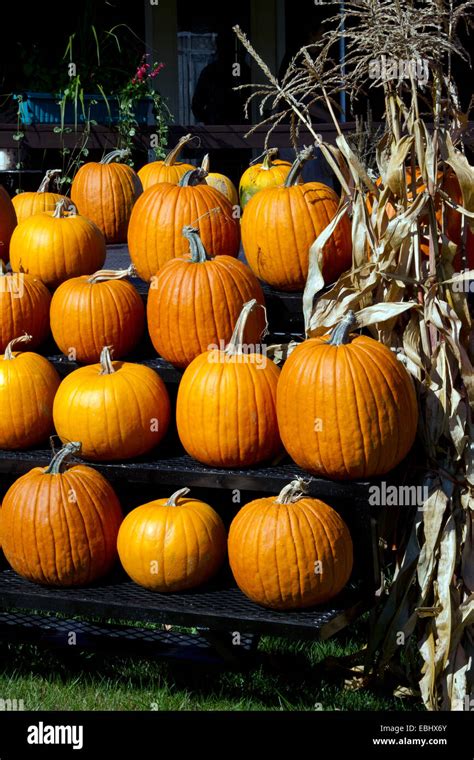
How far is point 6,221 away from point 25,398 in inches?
41.0

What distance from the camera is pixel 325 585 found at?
3.36m

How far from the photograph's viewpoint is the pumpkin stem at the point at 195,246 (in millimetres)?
3816

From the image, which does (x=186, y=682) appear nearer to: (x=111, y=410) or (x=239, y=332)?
(x=111, y=410)

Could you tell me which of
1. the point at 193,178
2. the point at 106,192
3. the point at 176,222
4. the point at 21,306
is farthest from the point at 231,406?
the point at 106,192

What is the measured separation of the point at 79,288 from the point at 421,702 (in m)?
1.74

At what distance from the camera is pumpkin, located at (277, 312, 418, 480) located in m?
3.32

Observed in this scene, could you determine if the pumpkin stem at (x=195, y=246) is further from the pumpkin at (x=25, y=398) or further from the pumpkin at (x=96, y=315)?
the pumpkin at (x=25, y=398)

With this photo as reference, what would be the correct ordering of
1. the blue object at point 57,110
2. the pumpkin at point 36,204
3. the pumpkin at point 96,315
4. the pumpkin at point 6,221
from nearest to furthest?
the pumpkin at point 96,315, the pumpkin at point 6,221, the pumpkin at point 36,204, the blue object at point 57,110

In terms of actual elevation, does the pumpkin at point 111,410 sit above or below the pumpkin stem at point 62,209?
below

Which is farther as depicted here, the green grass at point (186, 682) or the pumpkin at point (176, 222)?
the pumpkin at point (176, 222)

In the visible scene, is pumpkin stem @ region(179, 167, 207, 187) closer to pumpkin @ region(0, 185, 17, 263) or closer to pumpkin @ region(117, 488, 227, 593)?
pumpkin @ region(0, 185, 17, 263)

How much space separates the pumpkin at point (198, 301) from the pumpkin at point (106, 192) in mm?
1096

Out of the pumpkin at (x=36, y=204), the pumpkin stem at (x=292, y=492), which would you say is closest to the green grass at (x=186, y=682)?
the pumpkin stem at (x=292, y=492)

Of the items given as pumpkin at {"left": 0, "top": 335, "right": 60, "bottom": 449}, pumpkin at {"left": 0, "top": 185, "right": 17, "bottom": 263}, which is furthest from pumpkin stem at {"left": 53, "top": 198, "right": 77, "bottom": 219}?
pumpkin at {"left": 0, "top": 335, "right": 60, "bottom": 449}
